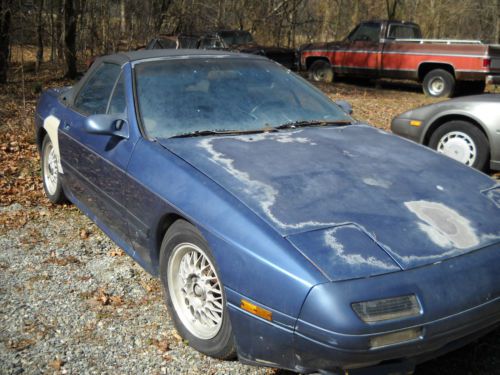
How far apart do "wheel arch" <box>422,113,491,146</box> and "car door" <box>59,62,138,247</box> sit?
3.98m

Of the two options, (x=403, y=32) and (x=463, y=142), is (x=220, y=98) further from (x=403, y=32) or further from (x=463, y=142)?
(x=403, y=32)

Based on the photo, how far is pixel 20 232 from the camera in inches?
185

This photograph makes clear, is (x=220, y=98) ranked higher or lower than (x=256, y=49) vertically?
lower

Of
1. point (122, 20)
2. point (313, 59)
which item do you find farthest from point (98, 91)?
point (122, 20)

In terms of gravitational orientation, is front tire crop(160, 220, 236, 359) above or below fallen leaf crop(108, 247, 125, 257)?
above

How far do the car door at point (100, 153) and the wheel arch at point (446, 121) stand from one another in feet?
13.1

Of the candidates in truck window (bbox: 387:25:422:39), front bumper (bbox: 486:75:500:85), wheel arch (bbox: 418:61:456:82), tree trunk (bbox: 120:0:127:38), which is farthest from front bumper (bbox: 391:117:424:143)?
tree trunk (bbox: 120:0:127:38)

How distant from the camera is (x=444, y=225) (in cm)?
261

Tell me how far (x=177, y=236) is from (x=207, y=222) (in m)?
0.34

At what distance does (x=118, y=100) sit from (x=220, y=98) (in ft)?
2.39

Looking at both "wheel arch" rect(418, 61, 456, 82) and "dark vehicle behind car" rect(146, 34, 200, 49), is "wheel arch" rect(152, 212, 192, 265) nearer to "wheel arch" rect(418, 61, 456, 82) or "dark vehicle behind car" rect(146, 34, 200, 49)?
"wheel arch" rect(418, 61, 456, 82)

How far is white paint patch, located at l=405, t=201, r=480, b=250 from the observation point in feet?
8.23

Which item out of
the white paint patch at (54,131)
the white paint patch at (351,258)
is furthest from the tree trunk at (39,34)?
the white paint patch at (351,258)

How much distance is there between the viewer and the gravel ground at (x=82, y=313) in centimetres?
289
